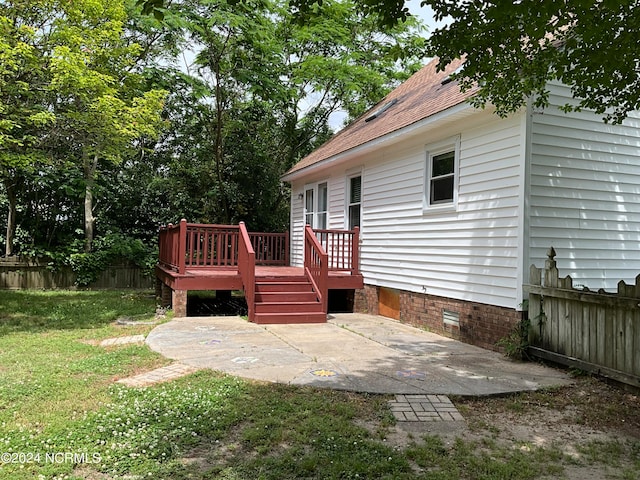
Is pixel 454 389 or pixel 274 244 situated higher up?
pixel 274 244

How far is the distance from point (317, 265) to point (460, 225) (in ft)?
10.5

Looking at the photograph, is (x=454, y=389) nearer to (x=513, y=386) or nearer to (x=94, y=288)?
(x=513, y=386)

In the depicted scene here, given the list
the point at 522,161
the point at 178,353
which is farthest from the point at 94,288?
the point at 522,161

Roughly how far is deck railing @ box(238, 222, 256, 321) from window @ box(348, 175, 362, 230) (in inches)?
114

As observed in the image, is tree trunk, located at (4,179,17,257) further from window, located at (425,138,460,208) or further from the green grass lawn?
window, located at (425,138,460,208)

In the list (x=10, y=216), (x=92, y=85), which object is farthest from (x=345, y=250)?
(x=10, y=216)

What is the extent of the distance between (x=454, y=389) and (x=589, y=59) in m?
3.51

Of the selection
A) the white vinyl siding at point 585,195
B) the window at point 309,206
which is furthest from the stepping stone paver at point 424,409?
the window at point 309,206

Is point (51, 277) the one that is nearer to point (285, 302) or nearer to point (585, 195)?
point (285, 302)

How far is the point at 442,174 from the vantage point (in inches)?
312

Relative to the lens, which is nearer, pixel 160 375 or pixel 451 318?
pixel 160 375

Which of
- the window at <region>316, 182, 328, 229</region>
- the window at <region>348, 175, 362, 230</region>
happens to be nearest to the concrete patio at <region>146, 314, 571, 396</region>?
A: the window at <region>348, 175, 362, 230</region>

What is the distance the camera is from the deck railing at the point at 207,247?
9609 mm

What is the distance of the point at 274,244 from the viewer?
14.3 meters
